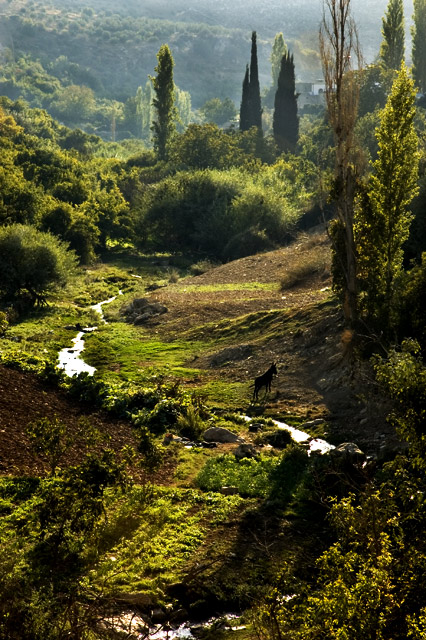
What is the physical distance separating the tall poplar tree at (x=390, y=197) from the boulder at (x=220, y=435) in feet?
23.0

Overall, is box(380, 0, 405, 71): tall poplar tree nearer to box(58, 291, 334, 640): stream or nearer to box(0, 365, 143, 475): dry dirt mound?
box(58, 291, 334, 640): stream

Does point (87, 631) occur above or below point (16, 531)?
above

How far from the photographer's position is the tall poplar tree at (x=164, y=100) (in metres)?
96.3

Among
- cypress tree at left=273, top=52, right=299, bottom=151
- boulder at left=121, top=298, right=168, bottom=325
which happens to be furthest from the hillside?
cypress tree at left=273, top=52, right=299, bottom=151

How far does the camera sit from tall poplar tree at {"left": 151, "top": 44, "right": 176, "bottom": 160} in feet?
316

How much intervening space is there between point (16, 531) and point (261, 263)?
1715 inches

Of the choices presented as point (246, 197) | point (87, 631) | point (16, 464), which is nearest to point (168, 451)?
point (16, 464)

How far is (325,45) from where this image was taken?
2861 centimetres

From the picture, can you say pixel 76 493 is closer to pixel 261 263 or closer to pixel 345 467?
pixel 345 467

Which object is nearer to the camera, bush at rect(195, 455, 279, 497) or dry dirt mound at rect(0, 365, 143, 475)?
bush at rect(195, 455, 279, 497)

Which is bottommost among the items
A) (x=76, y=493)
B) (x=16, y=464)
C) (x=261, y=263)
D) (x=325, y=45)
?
(x=261, y=263)

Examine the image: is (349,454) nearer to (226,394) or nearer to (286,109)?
(226,394)

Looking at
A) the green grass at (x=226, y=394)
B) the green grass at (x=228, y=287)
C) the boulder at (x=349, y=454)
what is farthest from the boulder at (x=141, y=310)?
the boulder at (x=349, y=454)

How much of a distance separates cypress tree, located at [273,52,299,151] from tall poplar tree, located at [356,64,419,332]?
266ft
